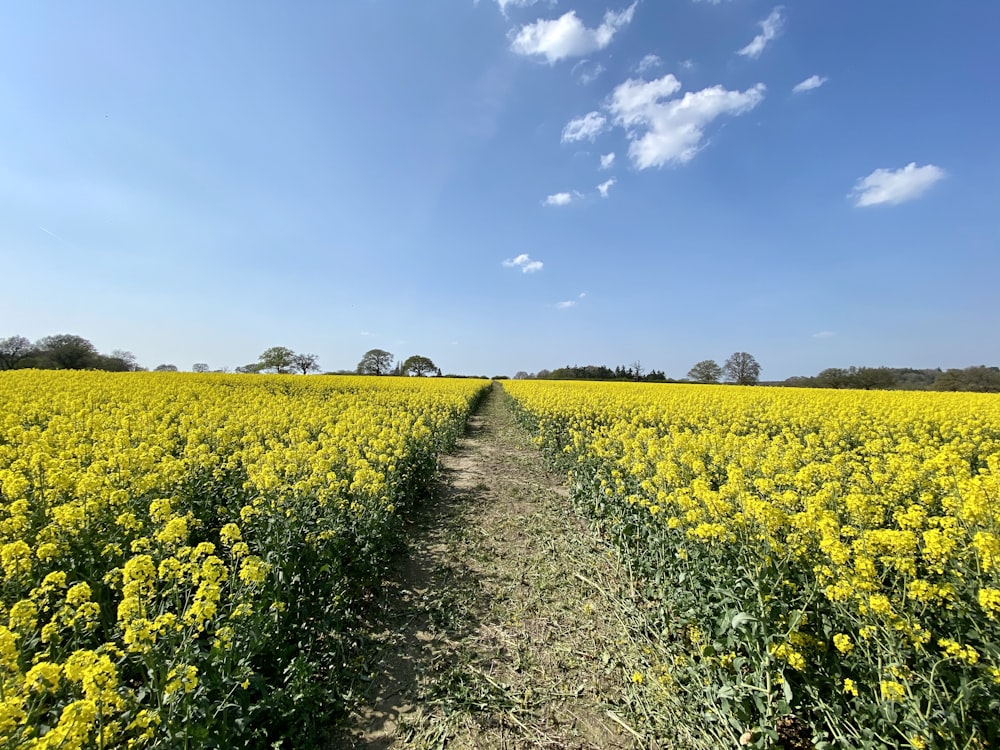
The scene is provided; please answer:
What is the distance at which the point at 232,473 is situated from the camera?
6.17 metres

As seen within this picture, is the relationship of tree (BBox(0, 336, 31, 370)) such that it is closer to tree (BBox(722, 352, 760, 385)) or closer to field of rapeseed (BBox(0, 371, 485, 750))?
field of rapeseed (BBox(0, 371, 485, 750))

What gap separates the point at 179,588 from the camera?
3.64 m

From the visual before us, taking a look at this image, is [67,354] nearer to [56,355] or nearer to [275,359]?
[56,355]

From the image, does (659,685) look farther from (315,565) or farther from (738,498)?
(315,565)

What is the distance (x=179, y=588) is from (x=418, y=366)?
323 feet

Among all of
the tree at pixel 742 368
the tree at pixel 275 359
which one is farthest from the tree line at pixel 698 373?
the tree at pixel 275 359

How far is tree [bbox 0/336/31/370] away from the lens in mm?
44225

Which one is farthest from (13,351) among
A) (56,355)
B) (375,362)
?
(375,362)

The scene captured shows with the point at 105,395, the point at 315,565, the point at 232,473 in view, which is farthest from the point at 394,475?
the point at 105,395

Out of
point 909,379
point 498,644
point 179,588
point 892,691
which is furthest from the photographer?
point 909,379

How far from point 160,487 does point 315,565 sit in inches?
91.9

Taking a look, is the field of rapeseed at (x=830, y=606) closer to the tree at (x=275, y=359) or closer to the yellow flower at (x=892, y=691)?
the yellow flower at (x=892, y=691)

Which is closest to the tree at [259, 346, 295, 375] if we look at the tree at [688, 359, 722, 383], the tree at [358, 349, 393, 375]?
the tree at [358, 349, 393, 375]

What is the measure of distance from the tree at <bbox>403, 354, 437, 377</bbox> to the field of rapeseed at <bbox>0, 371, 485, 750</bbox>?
3650 inches
